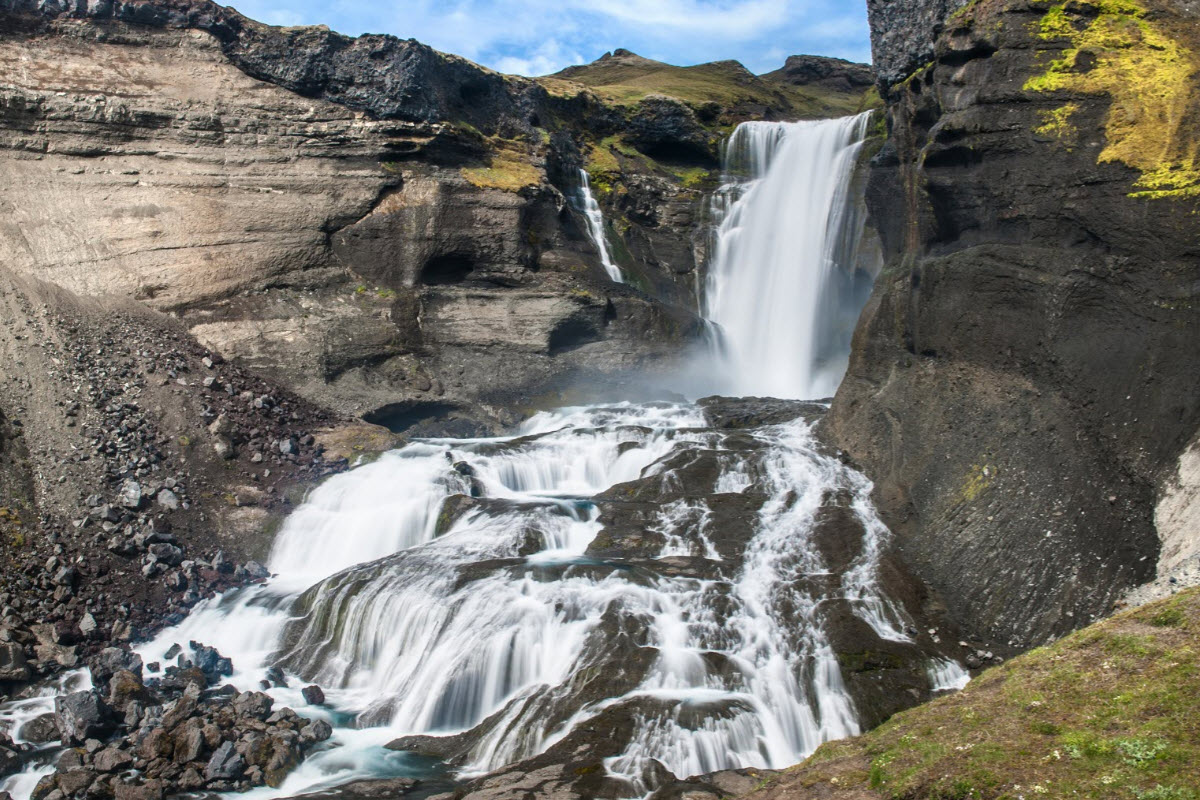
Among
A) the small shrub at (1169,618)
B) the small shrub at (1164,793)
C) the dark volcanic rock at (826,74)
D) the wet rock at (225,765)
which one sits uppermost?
the dark volcanic rock at (826,74)

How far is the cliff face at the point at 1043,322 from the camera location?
14.0 metres

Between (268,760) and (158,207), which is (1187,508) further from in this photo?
(158,207)

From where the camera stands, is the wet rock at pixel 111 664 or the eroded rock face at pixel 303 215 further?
the eroded rock face at pixel 303 215

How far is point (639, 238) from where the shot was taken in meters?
39.5

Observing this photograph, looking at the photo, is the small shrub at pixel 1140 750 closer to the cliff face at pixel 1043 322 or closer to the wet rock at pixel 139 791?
the cliff face at pixel 1043 322

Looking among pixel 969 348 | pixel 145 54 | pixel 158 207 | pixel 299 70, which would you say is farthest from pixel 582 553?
pixel 145 54

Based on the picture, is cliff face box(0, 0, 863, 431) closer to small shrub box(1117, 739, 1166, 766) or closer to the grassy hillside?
the grassy hillside

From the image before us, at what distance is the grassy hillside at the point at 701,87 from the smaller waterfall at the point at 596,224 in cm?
641

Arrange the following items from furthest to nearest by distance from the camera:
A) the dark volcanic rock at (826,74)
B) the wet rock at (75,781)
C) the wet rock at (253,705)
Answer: the dark volcanic rock at (826,74)
the wet rock at (253,705)
the wet rock at (75,781)

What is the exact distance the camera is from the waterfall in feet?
114

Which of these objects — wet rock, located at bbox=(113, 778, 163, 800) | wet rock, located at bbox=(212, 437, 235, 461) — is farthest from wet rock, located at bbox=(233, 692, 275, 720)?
wet rock, located at bbox=(212, 437, 235, 461)

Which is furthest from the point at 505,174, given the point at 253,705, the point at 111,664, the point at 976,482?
the point at 253,705

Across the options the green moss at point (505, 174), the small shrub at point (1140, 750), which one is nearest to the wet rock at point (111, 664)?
the small shrub at point (1140, 750)

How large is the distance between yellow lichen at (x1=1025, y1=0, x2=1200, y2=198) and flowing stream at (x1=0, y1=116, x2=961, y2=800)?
776cm
